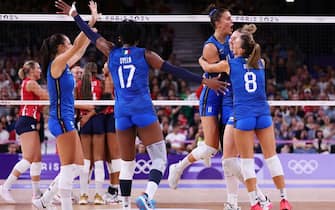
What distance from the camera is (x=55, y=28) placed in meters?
15.6

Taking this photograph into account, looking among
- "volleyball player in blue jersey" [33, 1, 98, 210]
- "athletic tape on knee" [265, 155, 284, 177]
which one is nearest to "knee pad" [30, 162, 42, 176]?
"volleyball player in blue jersey" [33, 1, 98, 210]

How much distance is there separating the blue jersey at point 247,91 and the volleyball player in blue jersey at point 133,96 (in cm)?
35

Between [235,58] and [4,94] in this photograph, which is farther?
[4,94]

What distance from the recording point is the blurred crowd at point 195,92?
1503 cm

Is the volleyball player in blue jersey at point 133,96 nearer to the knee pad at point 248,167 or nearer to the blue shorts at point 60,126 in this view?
the blue shorts at point 60,126

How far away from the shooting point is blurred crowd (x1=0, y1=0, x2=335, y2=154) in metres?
15.0

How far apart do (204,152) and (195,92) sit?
739 centimetres

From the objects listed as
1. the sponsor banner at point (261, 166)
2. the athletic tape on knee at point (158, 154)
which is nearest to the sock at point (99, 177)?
the athletic tape on knee at point (158, 154)

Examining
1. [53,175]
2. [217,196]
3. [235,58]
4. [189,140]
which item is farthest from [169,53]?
[235,58]

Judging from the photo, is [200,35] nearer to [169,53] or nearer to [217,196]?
[169,53]

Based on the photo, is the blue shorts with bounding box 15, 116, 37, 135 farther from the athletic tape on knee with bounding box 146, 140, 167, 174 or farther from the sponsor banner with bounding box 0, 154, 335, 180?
the sponsor banner with bounding box 0, 154, 335, 180

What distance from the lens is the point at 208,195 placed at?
11266 mm

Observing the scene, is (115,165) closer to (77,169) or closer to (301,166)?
(77,169)

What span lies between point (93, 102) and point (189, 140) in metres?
5.05
